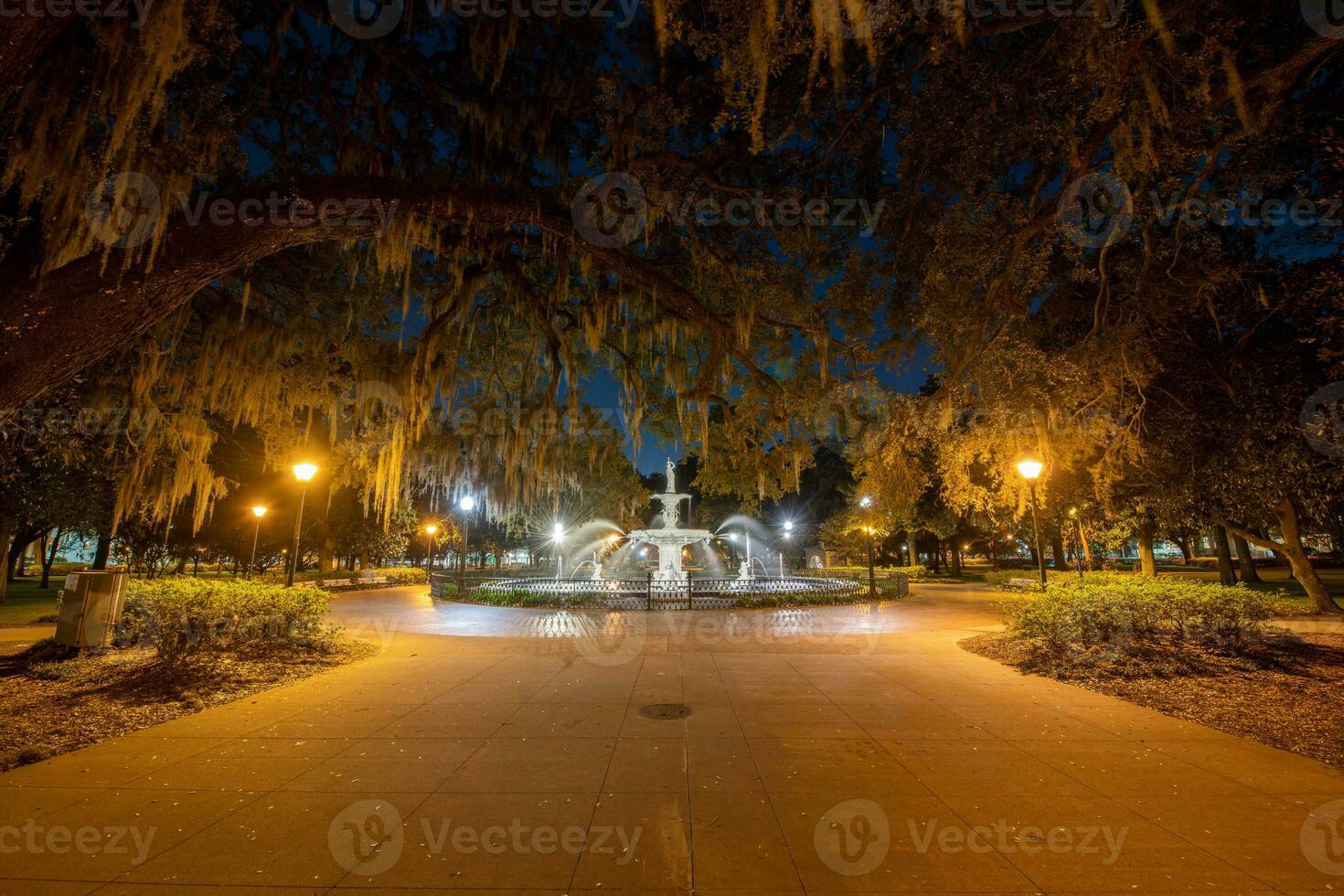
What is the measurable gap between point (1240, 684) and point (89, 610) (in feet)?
53.6

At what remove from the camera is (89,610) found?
852 centimetres

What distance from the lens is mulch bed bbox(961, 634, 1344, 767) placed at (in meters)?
5.24

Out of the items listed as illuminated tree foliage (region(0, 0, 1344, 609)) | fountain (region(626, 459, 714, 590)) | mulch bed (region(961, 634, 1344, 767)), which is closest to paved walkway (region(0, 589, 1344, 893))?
mulch bed (region(961, 634, 1344, 767))

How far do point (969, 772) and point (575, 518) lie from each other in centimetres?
3445

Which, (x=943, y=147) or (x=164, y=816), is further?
(x=943, y=147)

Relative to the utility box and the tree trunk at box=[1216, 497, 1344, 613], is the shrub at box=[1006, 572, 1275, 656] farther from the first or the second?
the utility box

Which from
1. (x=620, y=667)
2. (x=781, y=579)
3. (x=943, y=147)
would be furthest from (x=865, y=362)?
(x=781, y=579)

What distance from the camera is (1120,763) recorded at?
4.42 meters

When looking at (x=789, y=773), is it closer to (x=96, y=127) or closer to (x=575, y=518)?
(x=96, y=127)

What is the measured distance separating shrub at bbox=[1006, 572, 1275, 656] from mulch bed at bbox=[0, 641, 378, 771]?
37.5 ft

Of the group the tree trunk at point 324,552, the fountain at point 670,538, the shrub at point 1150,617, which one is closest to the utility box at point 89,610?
the fountain at point 670,538

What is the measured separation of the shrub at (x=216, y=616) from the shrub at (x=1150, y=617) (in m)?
12.3

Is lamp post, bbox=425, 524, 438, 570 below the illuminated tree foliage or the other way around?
below

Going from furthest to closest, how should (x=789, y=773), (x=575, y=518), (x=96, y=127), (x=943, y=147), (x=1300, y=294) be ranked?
(x=575, y=518) → (x=1300, y=294) → (x=943, y=147) → (x=96, y=127) → (x=789, y=773)
